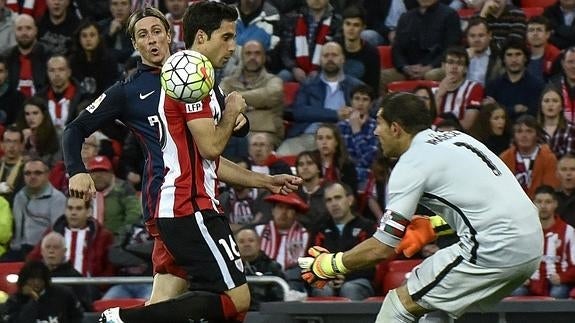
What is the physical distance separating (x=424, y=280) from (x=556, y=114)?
5.43 meters

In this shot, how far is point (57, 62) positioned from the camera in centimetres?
1427

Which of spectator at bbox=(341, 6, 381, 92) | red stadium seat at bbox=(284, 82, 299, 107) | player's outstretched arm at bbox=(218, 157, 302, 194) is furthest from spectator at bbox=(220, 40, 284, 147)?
player's outstretched arm at bbox=(218, 157, 302, 194)

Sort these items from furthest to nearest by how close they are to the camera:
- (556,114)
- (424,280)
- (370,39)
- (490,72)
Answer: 1. (370,39)
2. (490,72)
3. (556,114)
4. (424,280)

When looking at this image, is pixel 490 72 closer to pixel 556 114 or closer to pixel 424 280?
pixel 556 114

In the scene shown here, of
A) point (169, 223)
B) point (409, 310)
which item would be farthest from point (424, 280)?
point (169, 223)

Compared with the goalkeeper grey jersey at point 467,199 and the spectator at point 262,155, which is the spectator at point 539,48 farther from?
the goalkeeper grey jersey at point 467,199

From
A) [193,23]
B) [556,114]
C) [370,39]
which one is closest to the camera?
[193,23]

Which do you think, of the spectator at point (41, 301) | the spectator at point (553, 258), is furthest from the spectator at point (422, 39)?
the spectator at point (41, 301)

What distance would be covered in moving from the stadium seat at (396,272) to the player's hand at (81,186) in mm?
3895

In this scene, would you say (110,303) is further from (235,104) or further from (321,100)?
(235,104)

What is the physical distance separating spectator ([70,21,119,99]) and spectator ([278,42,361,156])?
6.58ft

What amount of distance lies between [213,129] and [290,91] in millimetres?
6830

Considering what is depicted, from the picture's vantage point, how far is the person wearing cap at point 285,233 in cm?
1182

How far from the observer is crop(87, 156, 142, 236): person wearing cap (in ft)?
41.8
